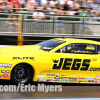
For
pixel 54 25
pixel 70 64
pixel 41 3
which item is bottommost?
pixel 70 64

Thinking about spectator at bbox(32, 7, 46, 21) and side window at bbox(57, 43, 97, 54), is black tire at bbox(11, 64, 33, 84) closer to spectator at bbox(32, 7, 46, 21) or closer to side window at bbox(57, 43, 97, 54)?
side window at bbox(57, 43, 97, 54)

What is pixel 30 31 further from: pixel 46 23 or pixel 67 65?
pixel 67 65

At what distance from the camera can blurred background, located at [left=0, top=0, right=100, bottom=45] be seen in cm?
1255

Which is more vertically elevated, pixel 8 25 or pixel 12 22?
pixel 12 22

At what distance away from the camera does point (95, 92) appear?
6.29m

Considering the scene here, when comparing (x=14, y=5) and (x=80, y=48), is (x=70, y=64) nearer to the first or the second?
(x=80, y=48)

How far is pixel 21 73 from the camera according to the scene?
22.1ft

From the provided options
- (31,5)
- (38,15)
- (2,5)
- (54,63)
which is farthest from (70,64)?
(2,5)

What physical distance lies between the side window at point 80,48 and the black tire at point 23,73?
3.54 ft

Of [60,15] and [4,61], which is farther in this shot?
[60,15]

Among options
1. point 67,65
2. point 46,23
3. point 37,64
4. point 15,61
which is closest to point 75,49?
point 67,65

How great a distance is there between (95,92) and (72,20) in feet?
24.3

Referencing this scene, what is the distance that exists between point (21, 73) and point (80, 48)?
71.0 inches

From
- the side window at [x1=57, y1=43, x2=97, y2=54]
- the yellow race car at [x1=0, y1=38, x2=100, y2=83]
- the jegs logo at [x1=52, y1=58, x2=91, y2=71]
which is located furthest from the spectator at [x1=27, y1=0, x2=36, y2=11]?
the jegs logo at [x1=52, y1=58, x2=91, y2=71]
